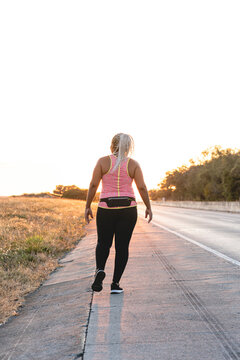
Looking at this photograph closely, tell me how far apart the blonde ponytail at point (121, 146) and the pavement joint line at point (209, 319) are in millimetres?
1828

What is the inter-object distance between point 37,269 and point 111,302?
3840 millimetres

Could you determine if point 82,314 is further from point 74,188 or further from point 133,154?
point 74,188

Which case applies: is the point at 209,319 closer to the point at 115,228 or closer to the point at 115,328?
the point at 115,328

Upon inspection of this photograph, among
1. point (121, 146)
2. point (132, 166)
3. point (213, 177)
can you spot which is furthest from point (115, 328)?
point (213, 177)

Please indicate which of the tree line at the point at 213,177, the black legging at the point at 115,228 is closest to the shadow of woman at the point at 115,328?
the black legging at the point at 115,228

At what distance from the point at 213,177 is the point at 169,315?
75.9m

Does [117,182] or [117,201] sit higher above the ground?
[117,182]

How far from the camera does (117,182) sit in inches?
200

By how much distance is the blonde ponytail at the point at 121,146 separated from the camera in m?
5.09

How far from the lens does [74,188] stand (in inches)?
4496

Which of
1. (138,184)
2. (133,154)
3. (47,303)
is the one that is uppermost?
(133,154)

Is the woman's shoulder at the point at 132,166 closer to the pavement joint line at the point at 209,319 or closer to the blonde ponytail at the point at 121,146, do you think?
the blonde ponytail at the point at 121,146

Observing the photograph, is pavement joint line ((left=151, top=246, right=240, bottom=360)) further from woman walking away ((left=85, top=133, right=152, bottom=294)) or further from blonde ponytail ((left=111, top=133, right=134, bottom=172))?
blonde ponytail ((left=111, top=133, right=134, bottom=172))

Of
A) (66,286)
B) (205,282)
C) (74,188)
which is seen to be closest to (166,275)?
(205,282)
